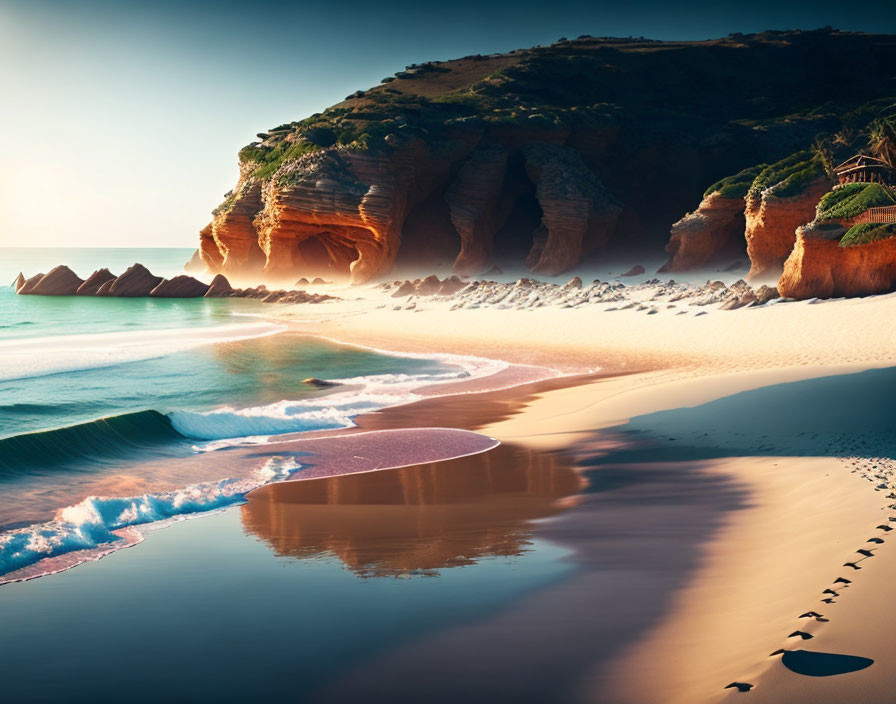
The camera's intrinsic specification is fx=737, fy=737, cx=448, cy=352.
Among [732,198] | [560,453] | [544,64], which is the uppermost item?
[544,64]

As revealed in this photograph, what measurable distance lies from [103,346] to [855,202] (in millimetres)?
24117

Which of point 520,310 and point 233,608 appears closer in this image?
point 233,608

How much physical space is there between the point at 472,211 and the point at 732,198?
16.3 meters

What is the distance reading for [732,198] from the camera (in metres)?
34.4

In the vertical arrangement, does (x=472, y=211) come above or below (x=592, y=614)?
above

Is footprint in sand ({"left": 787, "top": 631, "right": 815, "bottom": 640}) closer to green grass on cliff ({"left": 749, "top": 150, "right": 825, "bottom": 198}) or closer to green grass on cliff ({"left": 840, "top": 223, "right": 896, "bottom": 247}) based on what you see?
green grass on cliff ({"left": 840, "top": 223, "right": 896, "bottom": 247})

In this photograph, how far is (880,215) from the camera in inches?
768

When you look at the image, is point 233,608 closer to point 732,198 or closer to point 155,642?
point 155,642

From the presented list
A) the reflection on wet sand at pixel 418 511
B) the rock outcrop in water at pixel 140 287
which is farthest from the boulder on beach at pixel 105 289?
the reflection on wet sand at pixel 418 511

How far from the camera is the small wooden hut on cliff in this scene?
23.8 metres

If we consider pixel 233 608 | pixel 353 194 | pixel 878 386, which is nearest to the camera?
pixel 233 608

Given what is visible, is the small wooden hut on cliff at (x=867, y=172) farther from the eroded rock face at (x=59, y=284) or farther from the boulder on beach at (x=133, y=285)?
the eroded rock face at (x=59, y=284)

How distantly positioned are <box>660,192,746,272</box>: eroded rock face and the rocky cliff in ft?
1.17

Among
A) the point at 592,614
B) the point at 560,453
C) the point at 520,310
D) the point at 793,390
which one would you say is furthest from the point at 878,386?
the point at 520,310
